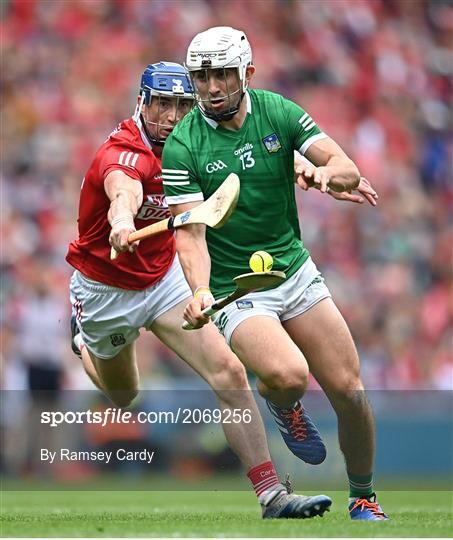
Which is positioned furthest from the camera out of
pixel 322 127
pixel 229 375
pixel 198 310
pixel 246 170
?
pixel 322 127

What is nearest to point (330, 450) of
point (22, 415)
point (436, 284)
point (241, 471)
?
point (241, 471)

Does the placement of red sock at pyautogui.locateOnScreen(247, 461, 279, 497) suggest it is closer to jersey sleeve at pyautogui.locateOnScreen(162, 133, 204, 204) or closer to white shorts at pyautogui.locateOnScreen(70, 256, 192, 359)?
white shorts at pyautogui.locateOnScreen(70, 256, 192, 359)

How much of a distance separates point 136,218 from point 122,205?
617mm

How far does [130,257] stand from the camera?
8.59 m

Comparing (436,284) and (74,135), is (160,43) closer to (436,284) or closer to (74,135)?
(74,135)

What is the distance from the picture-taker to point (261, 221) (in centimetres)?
757

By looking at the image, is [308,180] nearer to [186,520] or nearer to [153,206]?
[153,206]

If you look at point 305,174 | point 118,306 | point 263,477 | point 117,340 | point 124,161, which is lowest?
point 263,477

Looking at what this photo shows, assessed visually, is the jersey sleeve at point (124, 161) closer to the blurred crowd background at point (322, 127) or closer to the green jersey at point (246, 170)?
the green jersey at point (246, 170)

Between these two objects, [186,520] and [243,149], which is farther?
[186,520]

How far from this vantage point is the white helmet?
738cm

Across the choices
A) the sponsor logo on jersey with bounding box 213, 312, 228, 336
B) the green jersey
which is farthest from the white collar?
the sponsor logo on jersey with bounding box 213, 312, 228, 336

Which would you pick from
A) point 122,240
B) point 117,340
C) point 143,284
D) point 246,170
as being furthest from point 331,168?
point 117,340

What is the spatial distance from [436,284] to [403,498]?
540 centimetres
